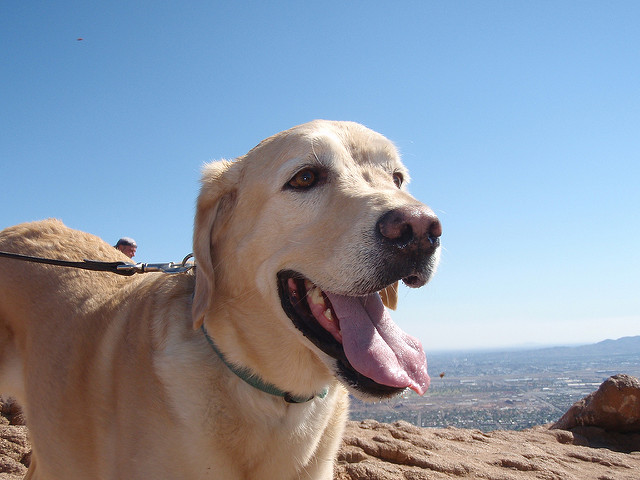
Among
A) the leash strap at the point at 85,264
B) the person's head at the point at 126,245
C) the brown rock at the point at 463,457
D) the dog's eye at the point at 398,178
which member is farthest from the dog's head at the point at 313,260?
the person's head at the point at 126,245

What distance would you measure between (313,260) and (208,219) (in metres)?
0.76

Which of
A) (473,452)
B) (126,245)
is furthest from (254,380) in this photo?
(126,245)

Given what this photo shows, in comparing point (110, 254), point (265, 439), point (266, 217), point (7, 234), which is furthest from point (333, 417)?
point (7, 234)

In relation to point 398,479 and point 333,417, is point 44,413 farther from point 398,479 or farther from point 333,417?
point 398,479

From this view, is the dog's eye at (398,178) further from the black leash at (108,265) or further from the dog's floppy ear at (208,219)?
the black leash at (108,265)

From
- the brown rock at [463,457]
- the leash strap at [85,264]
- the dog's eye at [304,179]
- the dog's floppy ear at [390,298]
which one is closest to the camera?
the dog's eye at [304,179]

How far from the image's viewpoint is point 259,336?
2361mm

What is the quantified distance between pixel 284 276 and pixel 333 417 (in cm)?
96

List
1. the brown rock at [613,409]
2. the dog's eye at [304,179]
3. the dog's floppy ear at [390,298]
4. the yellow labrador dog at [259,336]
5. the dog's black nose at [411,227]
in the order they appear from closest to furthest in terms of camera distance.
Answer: the dog's black nose at [411,227] → the yellow labrador dog at [259,336] → the dog's eye at [304,179] → the dog's floppy ear at [390,298] → the brown rock at [613,409]

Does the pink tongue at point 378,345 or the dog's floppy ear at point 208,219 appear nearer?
the pink tongue at point 378,345

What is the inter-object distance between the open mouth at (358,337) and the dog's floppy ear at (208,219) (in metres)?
0.40

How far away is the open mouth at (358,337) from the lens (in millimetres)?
2059

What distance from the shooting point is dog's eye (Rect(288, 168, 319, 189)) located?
8.09ft

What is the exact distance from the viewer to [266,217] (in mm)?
2463
